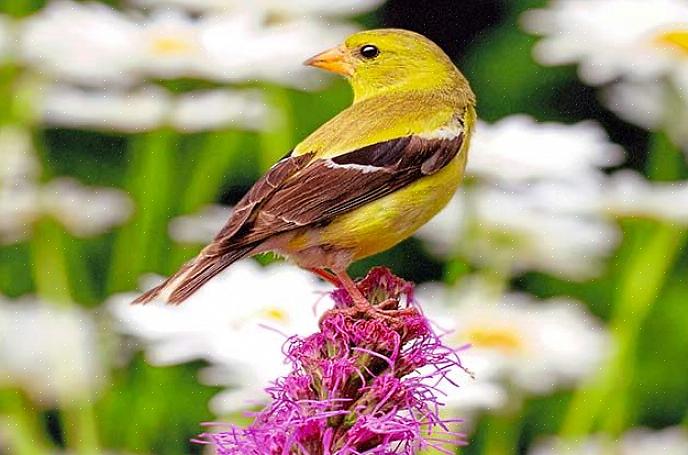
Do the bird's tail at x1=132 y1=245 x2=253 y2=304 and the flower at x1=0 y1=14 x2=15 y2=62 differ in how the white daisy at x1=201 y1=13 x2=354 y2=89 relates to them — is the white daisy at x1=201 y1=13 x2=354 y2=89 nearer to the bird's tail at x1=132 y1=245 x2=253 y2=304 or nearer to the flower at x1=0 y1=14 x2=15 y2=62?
the flower at x1=0 y1=14 x2=15 y2=62

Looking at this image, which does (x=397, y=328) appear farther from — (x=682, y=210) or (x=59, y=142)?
(x=59, y=142)

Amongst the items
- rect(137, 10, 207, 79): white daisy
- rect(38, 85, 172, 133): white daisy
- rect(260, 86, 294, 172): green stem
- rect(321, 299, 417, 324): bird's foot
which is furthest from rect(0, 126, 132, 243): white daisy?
rect(321, 299, 417, 324): bird's foot

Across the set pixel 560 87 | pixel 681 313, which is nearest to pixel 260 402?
pixel 681 313

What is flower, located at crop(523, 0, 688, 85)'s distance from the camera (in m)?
2.22

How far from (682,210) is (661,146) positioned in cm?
11

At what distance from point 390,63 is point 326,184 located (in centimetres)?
31

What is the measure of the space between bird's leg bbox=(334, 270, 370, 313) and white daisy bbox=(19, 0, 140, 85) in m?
0.90

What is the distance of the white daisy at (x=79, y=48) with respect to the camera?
88.4 inches

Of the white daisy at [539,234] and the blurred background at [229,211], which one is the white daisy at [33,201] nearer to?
the blurred background at [229,211]

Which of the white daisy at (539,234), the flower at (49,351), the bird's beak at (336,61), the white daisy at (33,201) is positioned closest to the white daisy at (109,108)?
the white daisy at (33,201)

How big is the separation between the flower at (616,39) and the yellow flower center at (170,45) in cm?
58

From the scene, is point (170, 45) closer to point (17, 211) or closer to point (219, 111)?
point (219, 111)

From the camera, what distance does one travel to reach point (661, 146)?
7.02 ft

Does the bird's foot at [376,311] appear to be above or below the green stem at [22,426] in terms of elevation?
above
